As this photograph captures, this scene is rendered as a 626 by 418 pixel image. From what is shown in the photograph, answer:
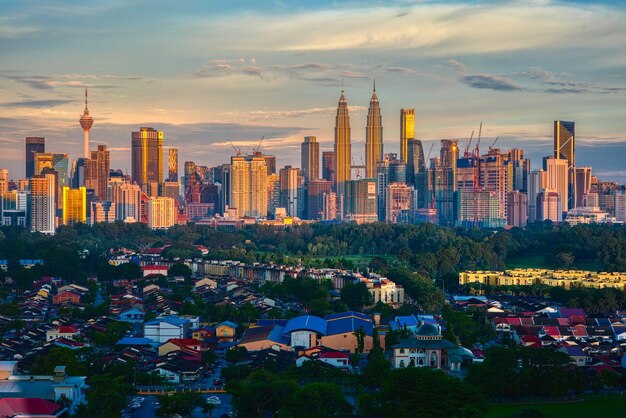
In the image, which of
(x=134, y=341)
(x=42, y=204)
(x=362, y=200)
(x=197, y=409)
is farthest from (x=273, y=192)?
(x=197, y=409)

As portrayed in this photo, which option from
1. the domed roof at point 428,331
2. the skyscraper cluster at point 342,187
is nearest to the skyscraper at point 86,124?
the skyscraper cluster at point 342,187

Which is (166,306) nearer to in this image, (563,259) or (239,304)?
(239,304)

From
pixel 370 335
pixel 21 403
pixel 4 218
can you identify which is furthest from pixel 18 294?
pixel 4 218

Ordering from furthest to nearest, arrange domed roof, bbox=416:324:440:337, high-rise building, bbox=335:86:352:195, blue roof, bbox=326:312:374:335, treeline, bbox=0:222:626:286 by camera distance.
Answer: high-rise building, bbox=335:86:352:195 < treeline, bbox=0:222:626:286 < blue roof, bbox=326:312:374:335 < domed roof, bbox=416:324:440:337

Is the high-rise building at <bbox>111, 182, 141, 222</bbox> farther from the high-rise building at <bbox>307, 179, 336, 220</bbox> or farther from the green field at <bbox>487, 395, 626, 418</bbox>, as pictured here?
the green field at <bbox>487, 395, 626, 418</bbox>

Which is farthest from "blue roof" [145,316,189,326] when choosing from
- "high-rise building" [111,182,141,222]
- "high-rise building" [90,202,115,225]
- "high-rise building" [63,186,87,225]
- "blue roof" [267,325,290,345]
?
"high-rise building" [111,182,141,222]

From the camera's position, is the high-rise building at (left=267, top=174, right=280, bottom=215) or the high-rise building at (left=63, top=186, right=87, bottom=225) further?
the high-rise building at (left=267, top=174, right=280, bottom=215)
